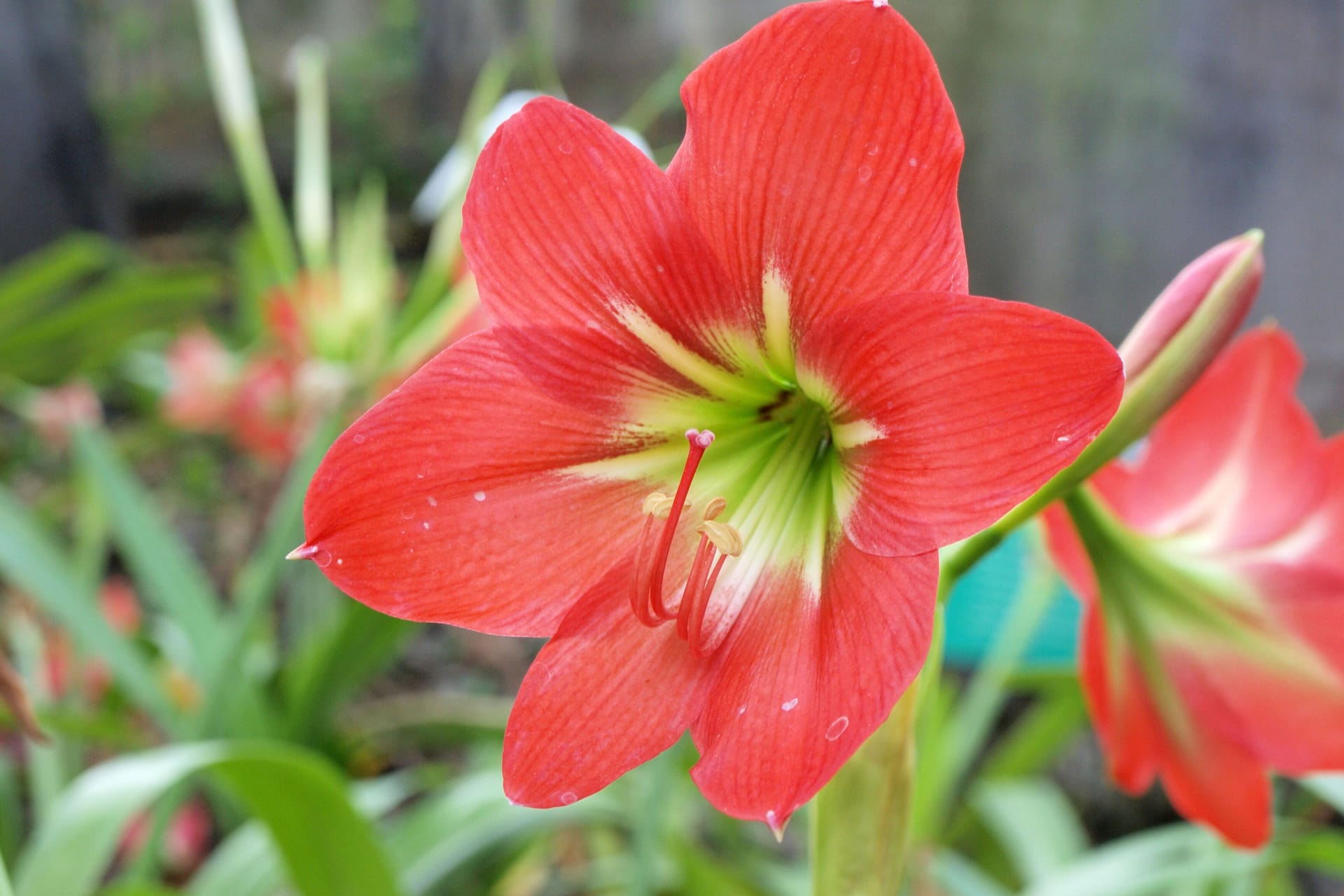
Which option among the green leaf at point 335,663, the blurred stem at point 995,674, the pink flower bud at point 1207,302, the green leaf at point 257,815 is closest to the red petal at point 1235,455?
the pink flower bud at point 1207,302

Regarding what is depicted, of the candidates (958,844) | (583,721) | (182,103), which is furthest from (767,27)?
(182,103)

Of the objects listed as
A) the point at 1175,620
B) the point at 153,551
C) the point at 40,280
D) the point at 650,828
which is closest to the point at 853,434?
the point at 1175,620

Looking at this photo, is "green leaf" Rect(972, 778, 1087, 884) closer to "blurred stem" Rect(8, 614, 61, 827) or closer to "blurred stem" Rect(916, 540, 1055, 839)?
"blurred stem" Rect(916, 540, 1055, 839)

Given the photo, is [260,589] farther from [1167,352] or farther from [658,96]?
[1167,352]

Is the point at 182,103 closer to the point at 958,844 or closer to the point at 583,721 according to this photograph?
the point at 958,844

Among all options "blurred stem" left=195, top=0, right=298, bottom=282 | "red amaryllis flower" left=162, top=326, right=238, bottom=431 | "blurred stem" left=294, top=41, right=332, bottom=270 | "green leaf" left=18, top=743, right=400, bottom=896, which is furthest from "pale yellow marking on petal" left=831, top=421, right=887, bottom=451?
"red amaryllis flower" left=162, top=326, right=238, bottom=431

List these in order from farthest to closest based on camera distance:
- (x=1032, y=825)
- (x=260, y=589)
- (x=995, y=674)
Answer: (x=1032, y=825)
(x=995, y=674)
(x=260, y=589)
